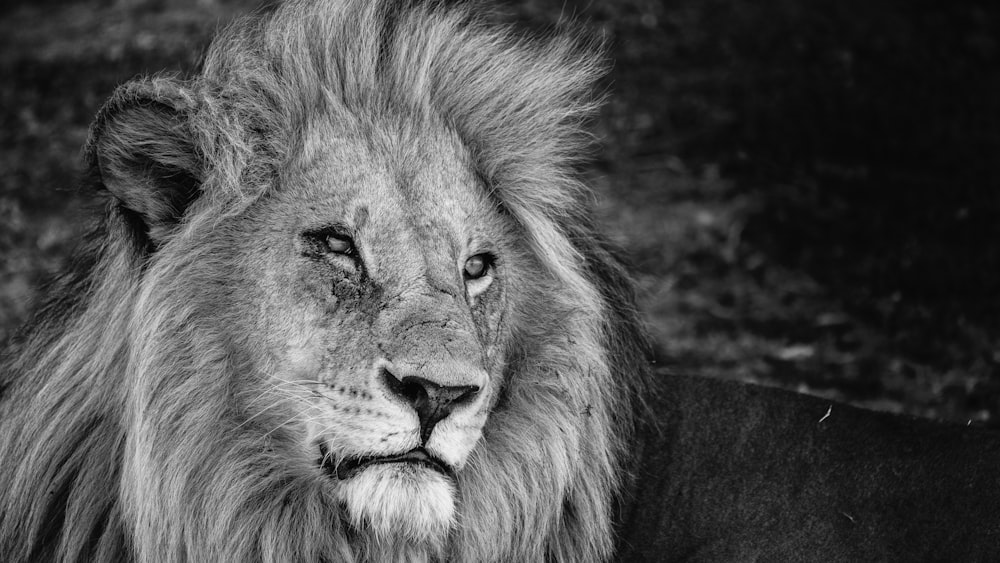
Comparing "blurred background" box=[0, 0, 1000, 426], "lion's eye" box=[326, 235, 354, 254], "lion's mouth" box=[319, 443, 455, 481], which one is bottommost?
"blurred background" box=[0, 0, 1000, 426]

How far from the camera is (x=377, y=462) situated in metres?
2.89

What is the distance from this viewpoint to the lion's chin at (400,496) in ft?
9.45

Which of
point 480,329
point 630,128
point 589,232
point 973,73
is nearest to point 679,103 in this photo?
point 630,128

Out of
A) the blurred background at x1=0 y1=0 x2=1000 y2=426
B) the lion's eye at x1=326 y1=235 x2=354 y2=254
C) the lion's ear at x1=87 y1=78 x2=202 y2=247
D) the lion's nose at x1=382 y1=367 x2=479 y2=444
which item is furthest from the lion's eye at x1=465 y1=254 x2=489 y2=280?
the blurred background at x1=0 y1=0 x2=1000 y2=426

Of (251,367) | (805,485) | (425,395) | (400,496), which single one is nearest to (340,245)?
(251,367)

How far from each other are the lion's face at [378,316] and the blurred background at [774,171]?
6.36ft

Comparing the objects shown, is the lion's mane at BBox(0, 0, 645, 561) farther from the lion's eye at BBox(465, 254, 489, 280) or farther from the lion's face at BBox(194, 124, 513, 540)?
the lion's eye at BBox(465, 254, 489, 280)

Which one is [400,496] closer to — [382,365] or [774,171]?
[382,365]

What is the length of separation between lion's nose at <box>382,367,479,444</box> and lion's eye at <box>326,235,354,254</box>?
1.46 feet

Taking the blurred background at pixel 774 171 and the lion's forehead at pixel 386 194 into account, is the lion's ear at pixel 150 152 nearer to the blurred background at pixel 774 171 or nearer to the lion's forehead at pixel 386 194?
the lion's forehead at pixel 386 194

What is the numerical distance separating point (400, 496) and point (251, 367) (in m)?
0.61

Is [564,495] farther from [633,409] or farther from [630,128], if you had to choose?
[630,128]

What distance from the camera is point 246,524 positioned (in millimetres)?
3180

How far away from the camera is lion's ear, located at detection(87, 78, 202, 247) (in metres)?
3.06
